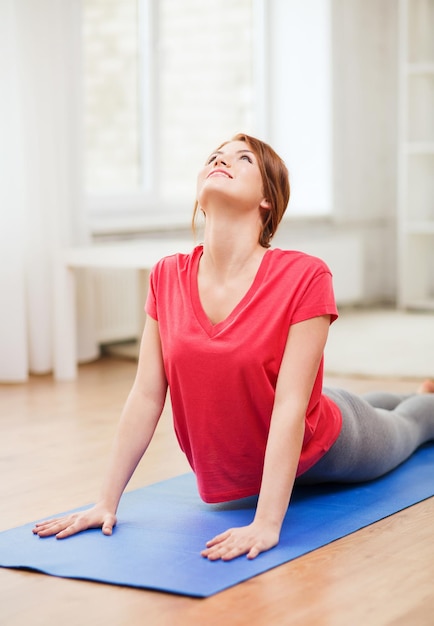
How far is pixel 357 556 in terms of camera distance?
198cm

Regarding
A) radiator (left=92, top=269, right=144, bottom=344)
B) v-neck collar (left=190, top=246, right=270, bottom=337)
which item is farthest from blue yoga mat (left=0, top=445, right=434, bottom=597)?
radiator (left=92, top=269, right=144, bottom=344)

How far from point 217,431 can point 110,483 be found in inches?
9.5

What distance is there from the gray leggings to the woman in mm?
41

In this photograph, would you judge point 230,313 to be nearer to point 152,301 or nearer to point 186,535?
point 152,301

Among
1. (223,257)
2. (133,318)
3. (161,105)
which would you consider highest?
(161,105)

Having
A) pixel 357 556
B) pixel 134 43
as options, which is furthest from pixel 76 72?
pixel 357 556

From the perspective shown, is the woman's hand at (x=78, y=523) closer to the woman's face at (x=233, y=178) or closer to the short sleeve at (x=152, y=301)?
the short sleeve at (x=152, y=301)

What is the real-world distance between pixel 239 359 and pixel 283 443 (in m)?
0.19

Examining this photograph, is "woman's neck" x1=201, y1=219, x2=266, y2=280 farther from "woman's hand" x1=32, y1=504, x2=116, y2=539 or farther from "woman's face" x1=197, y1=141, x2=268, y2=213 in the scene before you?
"woman's hand" x1=32, y1=504, x2=116, y2=539

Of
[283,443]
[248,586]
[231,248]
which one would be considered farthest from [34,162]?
[248,586]

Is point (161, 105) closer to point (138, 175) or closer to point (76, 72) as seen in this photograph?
point (138, 175)

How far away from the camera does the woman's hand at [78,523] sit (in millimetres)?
2082

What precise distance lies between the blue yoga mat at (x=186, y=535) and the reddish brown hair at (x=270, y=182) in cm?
59

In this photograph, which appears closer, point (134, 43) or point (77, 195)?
point (77, 195)
